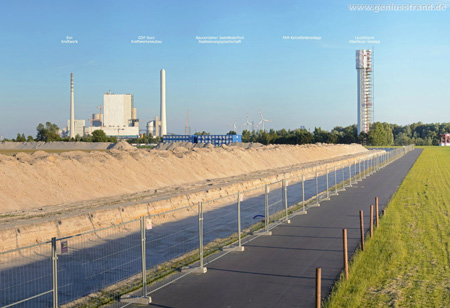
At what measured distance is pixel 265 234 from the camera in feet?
53.6

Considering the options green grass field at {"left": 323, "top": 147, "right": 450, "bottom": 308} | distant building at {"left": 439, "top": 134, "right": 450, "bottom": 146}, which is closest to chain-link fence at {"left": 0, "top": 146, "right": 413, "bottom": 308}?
green grass field at {"left": 323, "top": 147, "right": 450, "bottom": 308}

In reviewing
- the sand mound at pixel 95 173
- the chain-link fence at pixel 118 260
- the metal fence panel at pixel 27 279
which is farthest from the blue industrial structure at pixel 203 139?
the metal fence panel at pixel 27 279

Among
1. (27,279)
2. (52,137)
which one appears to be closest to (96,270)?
(27,279)

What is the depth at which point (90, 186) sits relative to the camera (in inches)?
1125

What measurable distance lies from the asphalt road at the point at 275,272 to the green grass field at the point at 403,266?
52 cm

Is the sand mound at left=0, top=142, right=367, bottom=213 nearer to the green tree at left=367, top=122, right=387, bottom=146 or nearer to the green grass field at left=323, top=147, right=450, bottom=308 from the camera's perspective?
the green grass field at left=323, top=147, right=450, bottom=308

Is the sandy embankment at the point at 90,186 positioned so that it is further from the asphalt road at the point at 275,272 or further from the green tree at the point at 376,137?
the green tree at the point at 376,137

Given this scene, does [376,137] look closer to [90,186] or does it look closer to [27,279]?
[90,186]

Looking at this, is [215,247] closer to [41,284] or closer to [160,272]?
[160,272]

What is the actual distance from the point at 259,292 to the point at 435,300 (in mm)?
3606

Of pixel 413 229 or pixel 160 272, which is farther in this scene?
pixel 413 229

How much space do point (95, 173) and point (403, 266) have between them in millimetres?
22817

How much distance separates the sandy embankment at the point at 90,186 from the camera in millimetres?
18141

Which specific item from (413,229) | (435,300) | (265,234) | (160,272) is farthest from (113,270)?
(413,229)
